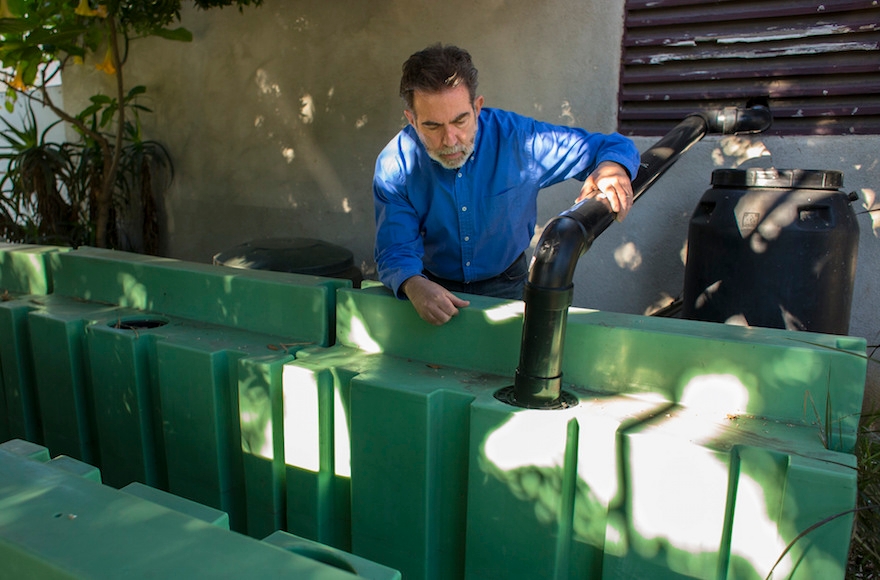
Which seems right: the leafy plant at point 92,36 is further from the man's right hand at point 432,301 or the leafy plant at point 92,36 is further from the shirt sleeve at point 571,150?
the man's right hand at point 432,301

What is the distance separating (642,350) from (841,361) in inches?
16.2

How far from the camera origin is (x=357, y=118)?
4633 mm

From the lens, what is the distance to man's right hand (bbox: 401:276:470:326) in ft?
5.80

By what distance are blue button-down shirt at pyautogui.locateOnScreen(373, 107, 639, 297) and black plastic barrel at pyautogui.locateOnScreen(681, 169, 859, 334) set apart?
0.87 metres

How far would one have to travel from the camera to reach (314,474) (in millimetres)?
1800

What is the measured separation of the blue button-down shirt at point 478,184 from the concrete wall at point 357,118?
160cm

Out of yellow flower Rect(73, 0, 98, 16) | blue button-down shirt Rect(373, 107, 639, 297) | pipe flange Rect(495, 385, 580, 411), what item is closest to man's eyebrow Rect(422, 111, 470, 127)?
blue button-down shirt Rect(373, 107, 639, 297)

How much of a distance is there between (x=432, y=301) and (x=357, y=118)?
10.4ft

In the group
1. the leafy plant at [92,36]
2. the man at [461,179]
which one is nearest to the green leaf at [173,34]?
the leafy plant at [92,36]

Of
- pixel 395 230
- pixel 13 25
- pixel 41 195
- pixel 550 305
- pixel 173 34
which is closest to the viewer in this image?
pixel 550 305

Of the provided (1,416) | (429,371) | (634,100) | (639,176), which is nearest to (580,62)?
(634,100)

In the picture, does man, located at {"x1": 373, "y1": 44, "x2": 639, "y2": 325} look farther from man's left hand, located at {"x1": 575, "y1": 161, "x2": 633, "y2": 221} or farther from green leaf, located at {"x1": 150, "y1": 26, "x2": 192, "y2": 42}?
green leaf, located at {"x1": 150, "y1": 26, "x2": 192, "y2": 42}

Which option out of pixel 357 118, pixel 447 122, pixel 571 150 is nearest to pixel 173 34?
pixel 357 118

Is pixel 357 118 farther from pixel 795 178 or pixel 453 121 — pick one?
pixel 795 178
